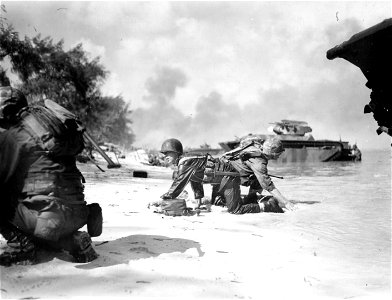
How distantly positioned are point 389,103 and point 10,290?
4.10 m

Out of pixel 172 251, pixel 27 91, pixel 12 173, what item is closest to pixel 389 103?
pixel 172 251

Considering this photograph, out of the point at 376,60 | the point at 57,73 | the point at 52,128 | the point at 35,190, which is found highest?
the point at 57,73

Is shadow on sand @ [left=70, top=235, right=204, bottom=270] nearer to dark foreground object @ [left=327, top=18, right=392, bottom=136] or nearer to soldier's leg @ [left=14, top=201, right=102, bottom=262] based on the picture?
soldier's leg @ [left=14, top=201, right=102, bottom=262]

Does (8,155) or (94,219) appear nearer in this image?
(8,155)

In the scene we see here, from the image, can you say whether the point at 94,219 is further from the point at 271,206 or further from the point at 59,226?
the point at 271,206

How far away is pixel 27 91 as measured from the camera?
669 inches

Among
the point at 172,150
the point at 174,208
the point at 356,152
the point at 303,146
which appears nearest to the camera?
the point at 174,208

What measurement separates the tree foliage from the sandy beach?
39.4 feet

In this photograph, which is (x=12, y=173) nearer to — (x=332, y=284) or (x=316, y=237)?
(x=332, y=284)

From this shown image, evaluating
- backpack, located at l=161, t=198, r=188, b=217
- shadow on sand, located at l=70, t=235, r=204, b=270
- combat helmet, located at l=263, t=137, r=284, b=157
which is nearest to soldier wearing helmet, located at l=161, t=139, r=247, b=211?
backpack, located at l=161, t=198, r=188, b=217

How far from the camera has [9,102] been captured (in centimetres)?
316

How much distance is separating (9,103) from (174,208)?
3482 millimetres

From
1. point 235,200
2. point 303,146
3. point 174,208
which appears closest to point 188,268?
point 174,208

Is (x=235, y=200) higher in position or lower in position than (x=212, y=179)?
lower
